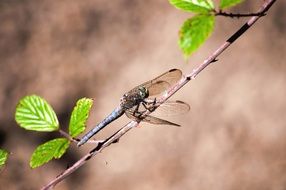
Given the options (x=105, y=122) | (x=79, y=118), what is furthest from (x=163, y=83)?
(x=79, y=118)

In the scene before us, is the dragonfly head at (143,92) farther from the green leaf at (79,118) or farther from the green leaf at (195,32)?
the green leaf at (195,32)

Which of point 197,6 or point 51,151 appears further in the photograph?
point 51,151

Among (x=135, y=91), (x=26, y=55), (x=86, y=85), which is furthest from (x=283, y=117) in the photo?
(x=26, y=55)

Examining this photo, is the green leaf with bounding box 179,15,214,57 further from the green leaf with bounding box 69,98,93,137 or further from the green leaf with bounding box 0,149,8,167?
the green leaf with bounding box 0,149,8,167

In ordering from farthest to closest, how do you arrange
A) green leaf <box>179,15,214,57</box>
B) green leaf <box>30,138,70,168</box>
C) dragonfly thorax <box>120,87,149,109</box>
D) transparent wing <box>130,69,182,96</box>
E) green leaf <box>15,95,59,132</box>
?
transparent wing <box>130,69,182,96</box>
dragonfly thorax <box>120,87,149,109</box>
green leaf <box>15,95,59,132</box>
green leaf <box>30,138,70,168</box>
green leaf <box>179,15,214,57</box>

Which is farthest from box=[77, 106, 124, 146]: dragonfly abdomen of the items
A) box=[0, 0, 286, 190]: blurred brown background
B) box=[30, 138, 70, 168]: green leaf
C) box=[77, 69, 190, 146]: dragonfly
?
box=[0, 0, 286, 190]: blurred brown background

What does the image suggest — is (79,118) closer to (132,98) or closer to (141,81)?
(132,98)

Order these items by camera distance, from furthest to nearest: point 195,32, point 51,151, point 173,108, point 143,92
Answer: point 173,108 → point 143,92 → point 51,151 → point 195,32

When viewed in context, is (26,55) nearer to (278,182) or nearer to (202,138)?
(202,138)

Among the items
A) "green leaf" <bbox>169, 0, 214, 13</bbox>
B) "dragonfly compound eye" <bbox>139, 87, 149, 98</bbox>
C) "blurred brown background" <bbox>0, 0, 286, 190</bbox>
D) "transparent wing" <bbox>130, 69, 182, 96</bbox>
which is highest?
"blurred brown background" <bbox>0, 0, 286, 190</bbox>
